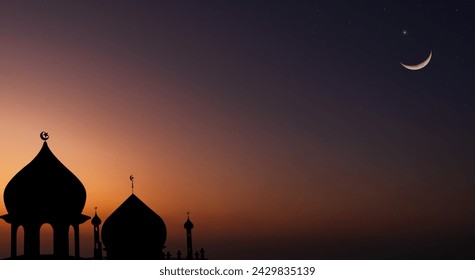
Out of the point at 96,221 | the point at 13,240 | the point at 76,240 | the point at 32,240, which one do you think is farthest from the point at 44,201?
the point at 96,221

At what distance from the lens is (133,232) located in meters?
28.0

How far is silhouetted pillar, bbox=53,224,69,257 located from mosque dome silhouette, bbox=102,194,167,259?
15.1 feet

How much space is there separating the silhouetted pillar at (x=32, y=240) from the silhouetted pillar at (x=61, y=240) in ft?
1.88

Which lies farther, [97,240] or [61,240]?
[97,240]

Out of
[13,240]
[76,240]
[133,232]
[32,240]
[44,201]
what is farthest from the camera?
[133,232]

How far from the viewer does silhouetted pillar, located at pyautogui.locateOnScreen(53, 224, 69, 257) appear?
2253cm

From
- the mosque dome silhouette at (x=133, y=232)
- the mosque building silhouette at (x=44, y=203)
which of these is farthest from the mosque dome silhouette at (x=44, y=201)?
the mosque dome silhouette at (x=133, y=232)

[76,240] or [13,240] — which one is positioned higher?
[76,240]

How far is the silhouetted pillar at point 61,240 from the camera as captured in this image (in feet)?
73.9

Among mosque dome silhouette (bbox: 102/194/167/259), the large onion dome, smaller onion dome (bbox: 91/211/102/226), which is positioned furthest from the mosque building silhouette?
smaller onion dome (bbox: 91/211/102/226)

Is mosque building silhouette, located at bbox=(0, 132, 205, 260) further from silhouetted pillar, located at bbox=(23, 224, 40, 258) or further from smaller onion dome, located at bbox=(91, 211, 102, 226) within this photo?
smaller onion dome, located at bbox=(91, 211, 102, 226)

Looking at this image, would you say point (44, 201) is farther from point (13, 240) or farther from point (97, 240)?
point (97, 240)

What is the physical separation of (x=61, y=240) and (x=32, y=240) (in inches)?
39.0
